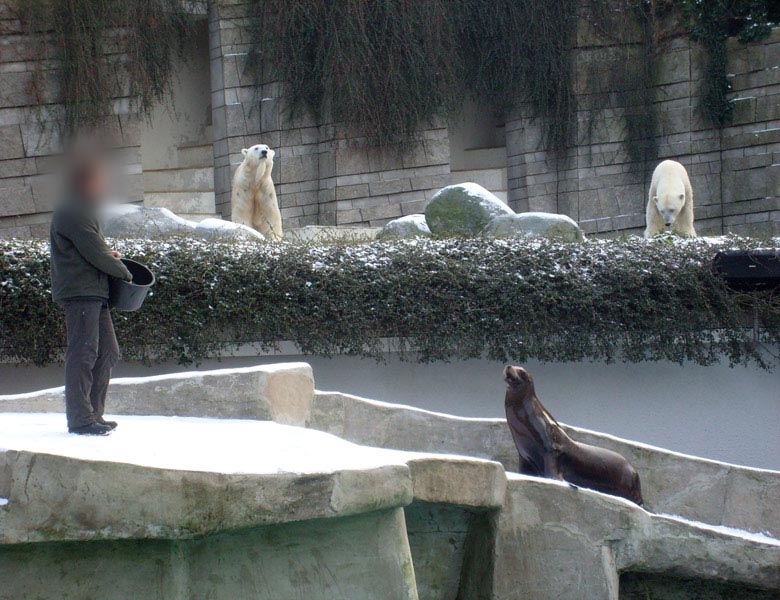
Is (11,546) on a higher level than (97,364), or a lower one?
lower

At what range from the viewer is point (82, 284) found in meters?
4.36

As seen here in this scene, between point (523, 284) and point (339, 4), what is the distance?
848 cm

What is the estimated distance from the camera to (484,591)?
14.9ft

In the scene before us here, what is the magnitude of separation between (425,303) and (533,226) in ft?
7.81

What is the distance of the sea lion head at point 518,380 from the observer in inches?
206

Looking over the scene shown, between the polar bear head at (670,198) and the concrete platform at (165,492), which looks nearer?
the concrete platform at (165,492)

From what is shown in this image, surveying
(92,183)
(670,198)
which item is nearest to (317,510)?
(92,183)

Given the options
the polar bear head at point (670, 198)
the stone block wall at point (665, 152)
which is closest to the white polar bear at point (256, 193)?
the polar bear head at point (670, 198)

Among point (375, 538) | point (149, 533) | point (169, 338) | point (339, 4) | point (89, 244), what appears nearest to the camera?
point (149, 533)

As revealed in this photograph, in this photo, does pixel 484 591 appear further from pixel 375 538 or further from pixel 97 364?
pixel 97 364

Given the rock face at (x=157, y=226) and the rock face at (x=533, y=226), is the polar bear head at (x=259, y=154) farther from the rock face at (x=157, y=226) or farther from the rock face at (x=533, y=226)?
the rock face at (x=533, y=226)

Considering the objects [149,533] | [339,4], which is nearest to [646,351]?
[149,533]

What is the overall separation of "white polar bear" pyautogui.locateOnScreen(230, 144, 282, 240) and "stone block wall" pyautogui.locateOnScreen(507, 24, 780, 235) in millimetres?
5333

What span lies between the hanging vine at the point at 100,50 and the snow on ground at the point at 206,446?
31.0 feet
